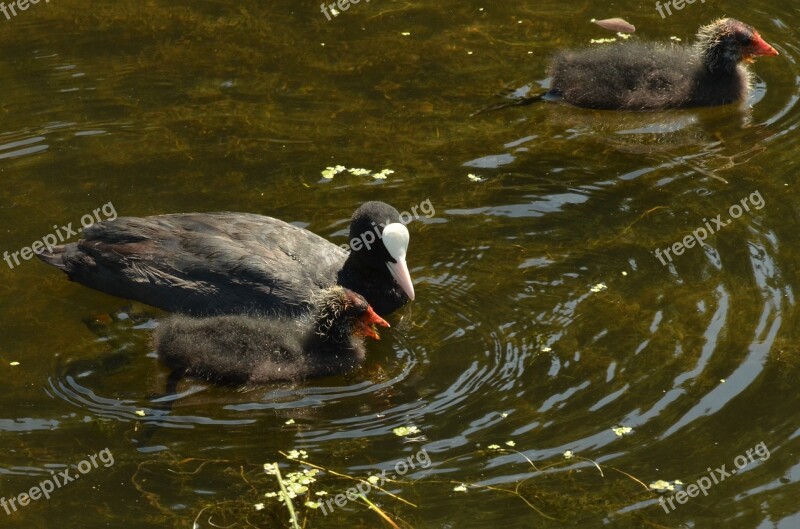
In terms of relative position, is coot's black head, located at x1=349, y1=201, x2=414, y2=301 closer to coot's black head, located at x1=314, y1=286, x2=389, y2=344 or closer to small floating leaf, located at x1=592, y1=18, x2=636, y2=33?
coot's black head, located at x1=314, y1=286, x2=389, y2=344

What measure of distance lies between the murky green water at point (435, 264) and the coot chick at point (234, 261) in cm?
21

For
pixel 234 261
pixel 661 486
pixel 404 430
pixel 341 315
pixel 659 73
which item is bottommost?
pixel 661 486

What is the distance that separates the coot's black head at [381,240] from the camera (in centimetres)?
643

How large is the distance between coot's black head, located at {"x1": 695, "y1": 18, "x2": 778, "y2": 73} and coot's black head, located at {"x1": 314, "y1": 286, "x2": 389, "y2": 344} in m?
3.94

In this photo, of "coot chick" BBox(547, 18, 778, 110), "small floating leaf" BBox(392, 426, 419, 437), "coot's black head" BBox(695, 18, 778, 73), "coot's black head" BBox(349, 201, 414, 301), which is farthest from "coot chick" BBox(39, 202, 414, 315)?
"coot's black head" BBox(695, 18, 778, 73)

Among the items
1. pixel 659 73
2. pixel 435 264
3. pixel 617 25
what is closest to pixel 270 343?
pixel 435 264

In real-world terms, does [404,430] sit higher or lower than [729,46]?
lower

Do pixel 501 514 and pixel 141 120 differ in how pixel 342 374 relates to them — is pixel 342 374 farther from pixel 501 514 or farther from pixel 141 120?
pixel 141 120

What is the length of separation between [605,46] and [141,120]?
136 inches

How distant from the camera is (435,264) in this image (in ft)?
22.9

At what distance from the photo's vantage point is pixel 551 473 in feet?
17.2

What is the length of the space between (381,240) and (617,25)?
4255 millimetres

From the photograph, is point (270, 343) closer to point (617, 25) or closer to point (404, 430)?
point (404, 430)

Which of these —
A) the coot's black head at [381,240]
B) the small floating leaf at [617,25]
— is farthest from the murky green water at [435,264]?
the coot's black head at [381,240]
